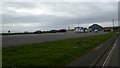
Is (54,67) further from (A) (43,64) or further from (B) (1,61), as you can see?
(B) (1,61)

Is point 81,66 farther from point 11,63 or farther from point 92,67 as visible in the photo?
point 11,63

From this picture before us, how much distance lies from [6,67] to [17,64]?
76 centimetres

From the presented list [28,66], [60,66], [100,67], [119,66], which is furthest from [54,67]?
[119,66]

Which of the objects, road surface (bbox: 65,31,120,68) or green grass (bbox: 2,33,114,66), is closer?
green grass (bbox: 2,33,114,66)

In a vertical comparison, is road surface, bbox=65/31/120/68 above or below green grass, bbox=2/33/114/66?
below

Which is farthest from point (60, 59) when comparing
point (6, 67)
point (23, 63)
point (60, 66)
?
point (6, 67)

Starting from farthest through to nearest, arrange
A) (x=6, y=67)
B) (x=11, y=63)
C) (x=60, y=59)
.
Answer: (x=60, y=59), (x=11, y=63), (x=6, y=67)

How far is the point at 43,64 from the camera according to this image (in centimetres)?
1380

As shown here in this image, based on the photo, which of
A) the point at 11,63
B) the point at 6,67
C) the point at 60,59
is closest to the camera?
the point at 6,67

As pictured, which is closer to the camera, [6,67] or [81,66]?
[6,67]

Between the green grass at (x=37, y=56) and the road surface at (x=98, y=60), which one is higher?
the green grass at (x=37, y=56)

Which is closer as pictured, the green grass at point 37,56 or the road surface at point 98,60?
the green grass at point 37,56

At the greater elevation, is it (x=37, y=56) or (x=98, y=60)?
(x=37, y=56)

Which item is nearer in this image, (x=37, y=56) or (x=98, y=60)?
(x=37, y=56)
